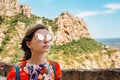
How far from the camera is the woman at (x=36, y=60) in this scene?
312cm

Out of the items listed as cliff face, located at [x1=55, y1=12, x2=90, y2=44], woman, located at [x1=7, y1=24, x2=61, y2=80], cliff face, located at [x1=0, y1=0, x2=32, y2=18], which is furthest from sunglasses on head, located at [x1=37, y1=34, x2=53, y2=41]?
cliff face, located at [x1=55, y1=12, x2=90, y2=44]

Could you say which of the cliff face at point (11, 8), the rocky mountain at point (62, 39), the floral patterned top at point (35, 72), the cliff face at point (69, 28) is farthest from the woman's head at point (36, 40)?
the cliff face at point (69, 28)

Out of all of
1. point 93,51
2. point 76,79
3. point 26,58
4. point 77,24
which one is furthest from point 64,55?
point 26,58

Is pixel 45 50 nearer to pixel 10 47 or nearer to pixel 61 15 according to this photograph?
pixel 10 47

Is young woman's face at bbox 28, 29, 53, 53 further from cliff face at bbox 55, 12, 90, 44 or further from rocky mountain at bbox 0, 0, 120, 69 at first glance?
cliff face at bbox 55, 12, 90, 44

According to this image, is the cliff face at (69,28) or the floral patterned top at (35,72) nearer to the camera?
the floral patterned top at (35,72)

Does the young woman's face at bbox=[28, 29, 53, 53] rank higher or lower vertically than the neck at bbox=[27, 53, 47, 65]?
higher

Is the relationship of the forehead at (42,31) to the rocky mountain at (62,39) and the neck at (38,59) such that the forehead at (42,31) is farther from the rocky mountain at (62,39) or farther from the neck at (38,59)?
the rocky mountain at (62,39)

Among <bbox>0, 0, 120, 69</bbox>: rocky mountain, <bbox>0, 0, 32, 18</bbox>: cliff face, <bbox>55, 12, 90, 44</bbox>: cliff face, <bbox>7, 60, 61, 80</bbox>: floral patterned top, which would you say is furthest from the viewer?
<bbox>55, 12, 90, 44</bbox>: cliff face

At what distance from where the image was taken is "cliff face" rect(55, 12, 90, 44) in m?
97.5

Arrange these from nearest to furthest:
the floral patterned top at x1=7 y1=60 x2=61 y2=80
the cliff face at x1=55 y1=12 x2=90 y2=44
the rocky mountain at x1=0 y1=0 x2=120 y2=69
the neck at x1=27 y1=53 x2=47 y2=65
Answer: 1. the floral patterned top at x1=7 y1=60 x2=61 y2=80
2. the neck at x1=27 y1=53 x2=47 y2=65
3. the rocky mountain at x1=0 y1=0 x2=120 y2=69
4. the cliff face at x1=55 y1=12 x2=90 y2=44

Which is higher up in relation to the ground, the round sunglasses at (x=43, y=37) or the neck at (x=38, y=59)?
the round sunglasses at (x=43, y=37)

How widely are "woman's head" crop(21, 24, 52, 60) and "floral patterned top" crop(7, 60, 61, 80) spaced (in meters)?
0.13

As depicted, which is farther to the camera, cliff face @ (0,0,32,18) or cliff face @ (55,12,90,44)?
cliff face @ (55,12,90,44)
